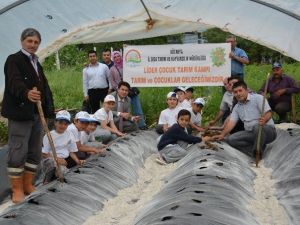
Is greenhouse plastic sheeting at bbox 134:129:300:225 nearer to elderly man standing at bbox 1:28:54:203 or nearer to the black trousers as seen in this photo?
elderly man standing at bbox 1:28:54:203

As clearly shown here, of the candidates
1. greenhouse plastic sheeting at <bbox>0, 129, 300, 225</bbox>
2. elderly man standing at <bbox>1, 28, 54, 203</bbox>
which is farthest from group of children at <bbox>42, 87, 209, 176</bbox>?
elderly man standing at <bbox>1, 28, 54, 203</bbox>

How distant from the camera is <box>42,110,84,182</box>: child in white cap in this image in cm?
623

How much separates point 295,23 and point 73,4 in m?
3.26

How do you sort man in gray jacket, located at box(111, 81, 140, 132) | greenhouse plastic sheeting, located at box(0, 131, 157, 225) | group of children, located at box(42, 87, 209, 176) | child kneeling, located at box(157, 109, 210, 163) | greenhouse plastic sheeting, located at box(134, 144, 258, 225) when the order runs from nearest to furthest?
greenhouse plastic sheeting, located at box(134, 144, 258, 225), greenhouse plastic sheeting, located at box(0, 131, 157, 225), group of children, located at box(42, 87, 209, 176), child kneeling, located at box(157, 109, 210, 163), man in gray jacket, located at box(111, 81, 140, 132)

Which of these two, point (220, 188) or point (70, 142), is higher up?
point (70, 142)

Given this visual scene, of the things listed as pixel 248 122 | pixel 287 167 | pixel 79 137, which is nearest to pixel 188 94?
pixel 248 122

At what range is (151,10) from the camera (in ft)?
30.3

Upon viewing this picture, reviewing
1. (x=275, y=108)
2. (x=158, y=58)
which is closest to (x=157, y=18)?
(x=158, y=58)

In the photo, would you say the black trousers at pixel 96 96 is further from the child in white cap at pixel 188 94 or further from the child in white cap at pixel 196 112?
the child in white cap at pixel 196 112

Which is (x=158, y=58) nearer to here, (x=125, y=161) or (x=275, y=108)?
(x=275, y=108)

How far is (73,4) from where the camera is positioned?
8.48 m

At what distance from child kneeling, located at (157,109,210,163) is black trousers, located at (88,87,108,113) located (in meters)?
2.53

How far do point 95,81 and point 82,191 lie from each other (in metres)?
4.69

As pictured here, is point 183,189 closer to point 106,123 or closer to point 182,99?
point 106,123
